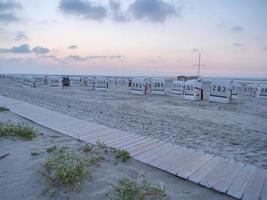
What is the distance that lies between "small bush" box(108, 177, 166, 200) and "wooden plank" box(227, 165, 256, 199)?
3.84ft

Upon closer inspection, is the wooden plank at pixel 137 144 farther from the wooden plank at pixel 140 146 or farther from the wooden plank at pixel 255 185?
the wooden plank at pixel 255 185

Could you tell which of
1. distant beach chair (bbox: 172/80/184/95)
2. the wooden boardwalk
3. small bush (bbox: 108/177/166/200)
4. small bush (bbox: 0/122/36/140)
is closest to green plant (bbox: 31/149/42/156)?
small bush (bbox: 0/122/36/140)

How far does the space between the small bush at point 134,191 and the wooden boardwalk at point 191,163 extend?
2.70 feet

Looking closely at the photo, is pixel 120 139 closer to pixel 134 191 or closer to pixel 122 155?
pixel 122 155

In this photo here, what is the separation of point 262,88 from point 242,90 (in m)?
11.7

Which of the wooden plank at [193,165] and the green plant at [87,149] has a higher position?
the green plant at [87,149]

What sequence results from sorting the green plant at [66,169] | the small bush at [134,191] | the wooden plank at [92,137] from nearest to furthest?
the small bush at [134,191]
the green plant at [66,169]
the wooden plank at [92,137]

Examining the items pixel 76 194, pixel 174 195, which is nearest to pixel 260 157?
pixel 174 195

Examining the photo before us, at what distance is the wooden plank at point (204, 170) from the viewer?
459 cm

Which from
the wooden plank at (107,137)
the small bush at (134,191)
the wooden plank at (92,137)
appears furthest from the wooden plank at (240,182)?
the wooden plank at (92,137)

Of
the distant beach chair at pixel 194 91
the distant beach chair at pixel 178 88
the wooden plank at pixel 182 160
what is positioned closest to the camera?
the wooden plank at pixel 182 160

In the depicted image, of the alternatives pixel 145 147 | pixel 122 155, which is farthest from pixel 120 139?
pixel 122 155

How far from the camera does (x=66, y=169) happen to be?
435 cm

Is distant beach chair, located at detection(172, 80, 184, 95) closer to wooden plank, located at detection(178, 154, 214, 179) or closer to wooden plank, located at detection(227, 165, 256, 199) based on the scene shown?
wooden plank, located at detection(178, 154, 214, 179)
